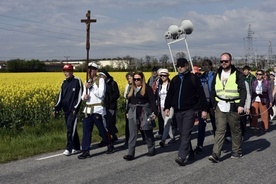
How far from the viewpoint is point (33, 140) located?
32.4 ft

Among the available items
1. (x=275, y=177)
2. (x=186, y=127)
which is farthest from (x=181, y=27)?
(x=275, y=177)

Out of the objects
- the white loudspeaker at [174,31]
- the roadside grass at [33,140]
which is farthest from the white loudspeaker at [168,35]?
the roadside grass at [33,140]

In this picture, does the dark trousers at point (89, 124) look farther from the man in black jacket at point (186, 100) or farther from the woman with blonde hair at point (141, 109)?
the man in black jacket at point (186, 100)

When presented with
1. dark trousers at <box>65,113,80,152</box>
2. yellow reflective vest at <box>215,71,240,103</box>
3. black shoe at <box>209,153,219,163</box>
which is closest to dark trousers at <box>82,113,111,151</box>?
dark trousers at <box>65,113,80,152</box>

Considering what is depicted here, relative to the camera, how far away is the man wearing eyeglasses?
24.5 ft

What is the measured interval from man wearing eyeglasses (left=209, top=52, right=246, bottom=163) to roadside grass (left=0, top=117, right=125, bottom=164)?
138 inches

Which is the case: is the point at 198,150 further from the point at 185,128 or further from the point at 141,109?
the point at 141,109

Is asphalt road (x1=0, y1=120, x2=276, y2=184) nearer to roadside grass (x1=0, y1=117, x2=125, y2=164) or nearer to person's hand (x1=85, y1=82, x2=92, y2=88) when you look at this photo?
roadside grass (x1=0, y1=117, x2=125, y2=164)

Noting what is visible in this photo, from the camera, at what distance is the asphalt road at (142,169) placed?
20.6 ft

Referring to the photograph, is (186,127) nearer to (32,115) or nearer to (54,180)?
(54,180)

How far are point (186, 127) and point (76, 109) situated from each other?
236cm

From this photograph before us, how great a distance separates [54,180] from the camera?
632 centimetres

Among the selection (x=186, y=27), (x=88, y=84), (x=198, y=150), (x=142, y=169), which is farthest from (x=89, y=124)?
(x=186, y=27)

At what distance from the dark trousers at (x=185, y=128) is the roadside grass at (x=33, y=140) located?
3.01m
